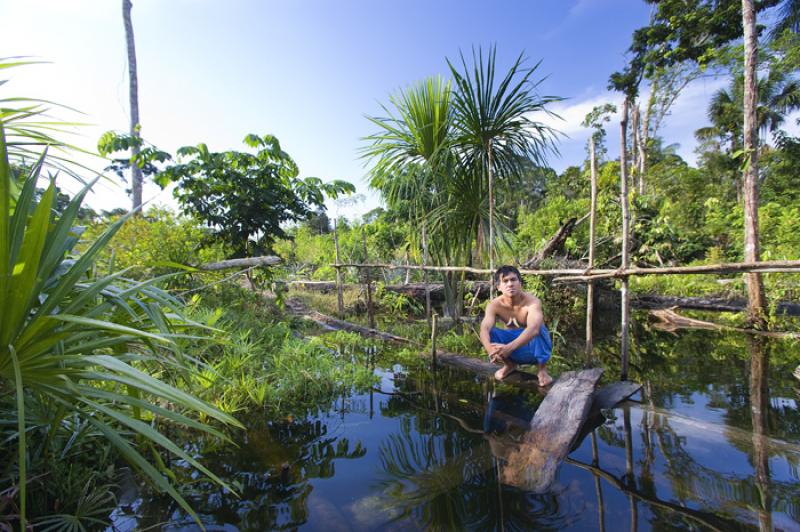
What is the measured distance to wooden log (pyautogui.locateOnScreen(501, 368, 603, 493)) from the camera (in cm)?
199

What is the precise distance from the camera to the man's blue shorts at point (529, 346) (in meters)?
2.97

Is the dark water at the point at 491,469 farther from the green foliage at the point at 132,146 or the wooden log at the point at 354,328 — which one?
the green foliage at the point at 132,146

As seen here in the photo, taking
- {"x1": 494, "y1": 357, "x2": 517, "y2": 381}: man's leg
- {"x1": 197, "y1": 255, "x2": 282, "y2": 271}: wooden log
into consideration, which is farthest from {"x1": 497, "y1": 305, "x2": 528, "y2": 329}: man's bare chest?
{"x1": 197, "y1": 255, "x2": 282, "y2": 271}: wooden log

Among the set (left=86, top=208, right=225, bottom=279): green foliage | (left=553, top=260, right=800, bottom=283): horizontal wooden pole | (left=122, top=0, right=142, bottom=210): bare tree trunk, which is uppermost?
(left=122, top=0, right=142, bottom=210): bare tree trunk

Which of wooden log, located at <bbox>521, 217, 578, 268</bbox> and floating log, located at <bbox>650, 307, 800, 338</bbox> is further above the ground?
wooden log, located at <bbox>521, 217, 578, 268</bbox>

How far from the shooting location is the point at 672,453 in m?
2.27

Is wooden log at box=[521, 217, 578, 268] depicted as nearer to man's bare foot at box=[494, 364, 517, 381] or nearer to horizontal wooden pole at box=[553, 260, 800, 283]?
horizontal wooden pole at box=[553, 260, 800, 283]

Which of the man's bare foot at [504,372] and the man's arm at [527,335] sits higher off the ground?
the man's arm at [527,335]

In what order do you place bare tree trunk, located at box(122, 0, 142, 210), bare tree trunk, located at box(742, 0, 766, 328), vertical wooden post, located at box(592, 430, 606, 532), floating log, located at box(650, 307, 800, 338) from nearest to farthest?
vertical wooden post, located at box(592, 430, 606, 532) → floating log, located at box(650, 307, 800, 338) → bare tree trunk, located at box(742, 0, 766, 328) → bare tree trunk, located at box(122, 0, 142, 210)

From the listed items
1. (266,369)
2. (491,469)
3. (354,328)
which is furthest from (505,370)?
(354,328)

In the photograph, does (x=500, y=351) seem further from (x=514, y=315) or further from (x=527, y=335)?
(x=514, y=315)

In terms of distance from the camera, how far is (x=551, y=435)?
87.0 inches

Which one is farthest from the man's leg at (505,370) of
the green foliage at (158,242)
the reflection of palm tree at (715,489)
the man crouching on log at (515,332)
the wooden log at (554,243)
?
the green foliage at (158,242)

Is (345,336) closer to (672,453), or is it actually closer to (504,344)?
(504,344)
